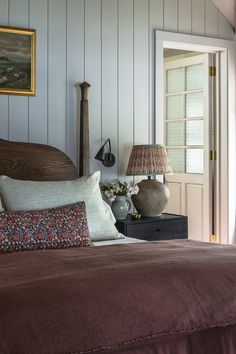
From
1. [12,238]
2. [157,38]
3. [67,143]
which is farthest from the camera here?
[157,38]

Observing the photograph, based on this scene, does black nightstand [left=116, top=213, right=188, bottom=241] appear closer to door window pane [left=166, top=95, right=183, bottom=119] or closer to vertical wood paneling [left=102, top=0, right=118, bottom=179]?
vertical wood paneling [left=102, top=0, right=118, bottom=179]

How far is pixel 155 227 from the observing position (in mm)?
4059

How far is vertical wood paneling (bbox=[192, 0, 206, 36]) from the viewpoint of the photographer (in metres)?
4.71

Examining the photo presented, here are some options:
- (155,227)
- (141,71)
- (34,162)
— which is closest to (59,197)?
(34,162)

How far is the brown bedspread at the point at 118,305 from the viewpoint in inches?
62.2

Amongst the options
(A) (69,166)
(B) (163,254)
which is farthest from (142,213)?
(B) (163,254)

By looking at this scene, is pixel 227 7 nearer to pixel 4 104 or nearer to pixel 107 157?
pixel 107 157

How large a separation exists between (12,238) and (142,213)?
172cm

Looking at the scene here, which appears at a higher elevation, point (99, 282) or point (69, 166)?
point (69, 166)

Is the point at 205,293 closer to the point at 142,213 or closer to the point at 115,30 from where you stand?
the point at 142,213

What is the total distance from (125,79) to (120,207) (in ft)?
3.45

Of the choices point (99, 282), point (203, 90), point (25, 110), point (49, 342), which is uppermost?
point (203, 90)

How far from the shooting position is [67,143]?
13.4ft

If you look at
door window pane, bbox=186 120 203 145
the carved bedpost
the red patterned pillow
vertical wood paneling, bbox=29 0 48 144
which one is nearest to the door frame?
door window pane, bbox=186 120 203 145
